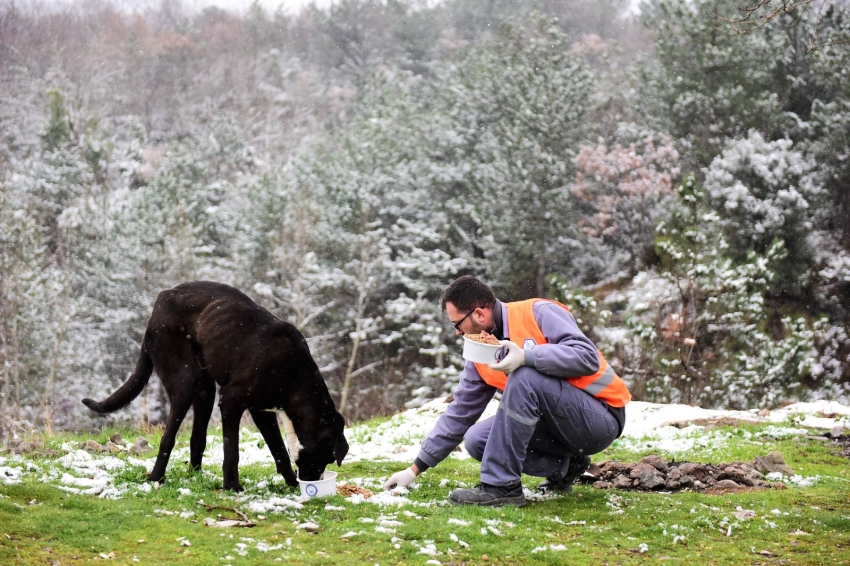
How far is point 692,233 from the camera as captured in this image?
15.2 m

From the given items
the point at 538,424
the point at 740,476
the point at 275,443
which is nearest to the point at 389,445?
the point at 275,443

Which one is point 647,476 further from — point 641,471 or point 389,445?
point 389,445

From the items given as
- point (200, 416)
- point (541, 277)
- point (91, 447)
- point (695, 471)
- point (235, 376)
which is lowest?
point (91, 447)

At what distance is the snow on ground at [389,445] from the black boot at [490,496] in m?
0.25

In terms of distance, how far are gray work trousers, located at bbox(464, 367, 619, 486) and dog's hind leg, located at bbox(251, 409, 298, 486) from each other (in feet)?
4.07

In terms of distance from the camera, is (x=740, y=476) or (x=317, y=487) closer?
(x=317, y=487)

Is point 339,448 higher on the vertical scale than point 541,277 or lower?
lower

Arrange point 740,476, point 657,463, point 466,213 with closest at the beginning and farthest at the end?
point 740,476 → point 657,463 → point 466,213

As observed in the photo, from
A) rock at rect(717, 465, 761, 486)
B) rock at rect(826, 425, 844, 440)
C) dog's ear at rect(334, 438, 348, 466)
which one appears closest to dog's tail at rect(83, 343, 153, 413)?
dog's ear at rect(334, 438, 348, 466)

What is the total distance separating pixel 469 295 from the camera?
4633 millimetres

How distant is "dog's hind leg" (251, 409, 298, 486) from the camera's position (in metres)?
5.07

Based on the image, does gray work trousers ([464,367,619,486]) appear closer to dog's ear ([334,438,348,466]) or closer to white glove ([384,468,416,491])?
white glove ([384,468,416,491])

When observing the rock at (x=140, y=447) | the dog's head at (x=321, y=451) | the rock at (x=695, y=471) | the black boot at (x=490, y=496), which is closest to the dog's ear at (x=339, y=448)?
the dog's head at (x=321, y=451)

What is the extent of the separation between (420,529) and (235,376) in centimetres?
150
